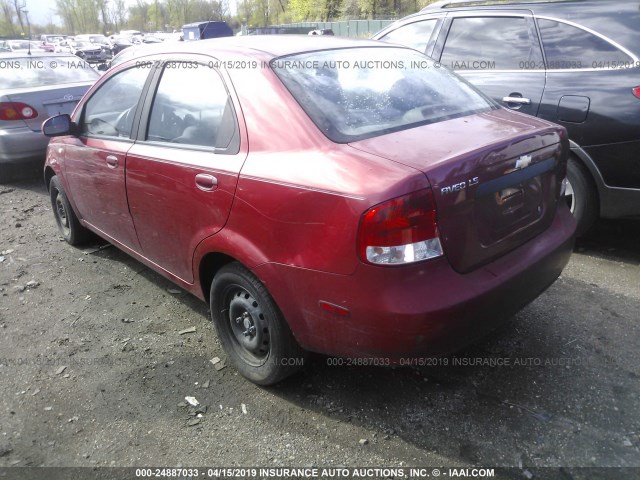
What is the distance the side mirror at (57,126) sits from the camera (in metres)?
3.91

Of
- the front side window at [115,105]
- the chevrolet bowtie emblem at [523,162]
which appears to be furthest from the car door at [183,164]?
the chevrolet bowtie emblem at [523,162]

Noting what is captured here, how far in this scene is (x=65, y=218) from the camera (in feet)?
16.1

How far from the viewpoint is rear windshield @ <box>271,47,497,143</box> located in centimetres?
251

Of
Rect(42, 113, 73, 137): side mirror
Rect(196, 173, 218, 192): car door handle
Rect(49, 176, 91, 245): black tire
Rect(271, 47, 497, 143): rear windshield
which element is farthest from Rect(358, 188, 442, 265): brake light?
Rect(49, 176, 91, 245): black tire

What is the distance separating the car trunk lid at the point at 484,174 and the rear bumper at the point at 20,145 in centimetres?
587

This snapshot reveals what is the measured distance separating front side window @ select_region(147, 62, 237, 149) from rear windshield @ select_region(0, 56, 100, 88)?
5.06 meters

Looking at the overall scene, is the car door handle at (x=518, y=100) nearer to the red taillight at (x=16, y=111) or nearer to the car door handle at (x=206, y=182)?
the car door handle at (x=206, y=182)

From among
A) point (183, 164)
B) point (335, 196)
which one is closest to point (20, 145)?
point (183, 164)

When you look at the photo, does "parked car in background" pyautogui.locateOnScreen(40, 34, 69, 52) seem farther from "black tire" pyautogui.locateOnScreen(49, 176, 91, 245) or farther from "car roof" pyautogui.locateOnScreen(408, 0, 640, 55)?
"car roof" pyautogui.locateOnScreen(408, 0, 640, 55)

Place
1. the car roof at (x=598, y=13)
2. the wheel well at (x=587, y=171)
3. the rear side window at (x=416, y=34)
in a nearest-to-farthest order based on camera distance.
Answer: the car roof at (x=598, y=13)
the wheel well at (x=587, y=171)
the rear side window at (x=416, y=34)

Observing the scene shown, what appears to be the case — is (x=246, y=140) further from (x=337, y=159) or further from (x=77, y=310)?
(x=77, y=310)

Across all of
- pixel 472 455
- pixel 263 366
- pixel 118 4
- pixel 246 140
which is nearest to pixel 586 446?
pixel 472 455

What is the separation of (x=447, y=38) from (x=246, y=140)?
10.4ft

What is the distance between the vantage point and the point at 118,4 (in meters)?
96.2
